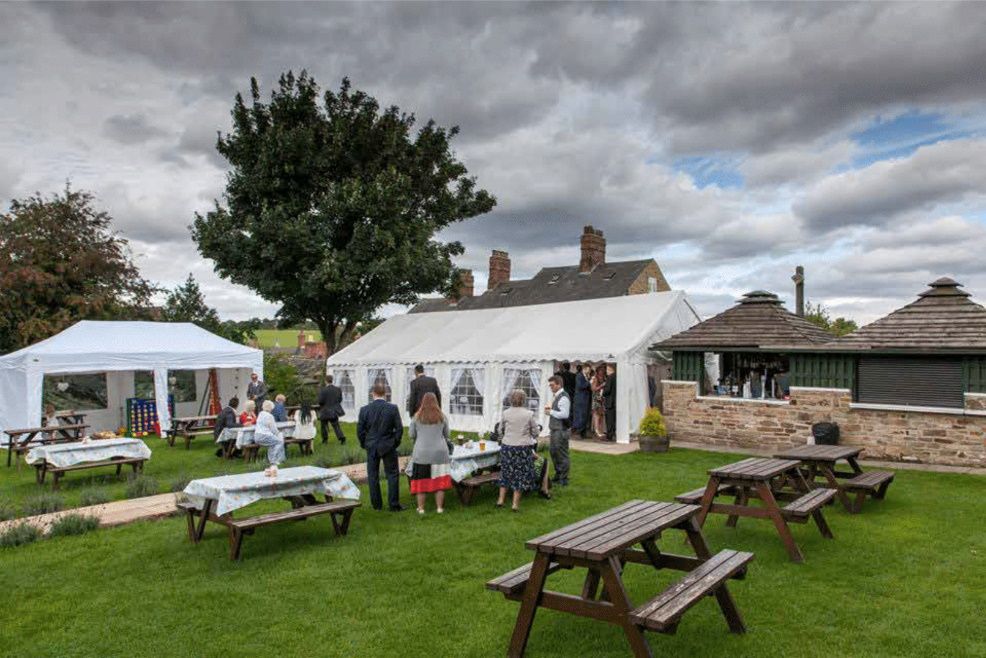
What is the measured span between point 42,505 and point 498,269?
2859 centimetres

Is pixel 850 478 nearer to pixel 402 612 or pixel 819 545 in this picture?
pixel 819 545

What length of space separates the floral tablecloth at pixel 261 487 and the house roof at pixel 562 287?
78.2ft

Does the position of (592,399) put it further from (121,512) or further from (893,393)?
(121,512)

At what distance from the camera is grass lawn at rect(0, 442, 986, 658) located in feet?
14.6

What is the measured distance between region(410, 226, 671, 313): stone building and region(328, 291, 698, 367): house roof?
10.5 meters

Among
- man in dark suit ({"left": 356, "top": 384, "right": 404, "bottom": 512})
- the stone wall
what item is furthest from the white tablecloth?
the stone wall

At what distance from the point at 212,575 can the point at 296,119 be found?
20.0 meters

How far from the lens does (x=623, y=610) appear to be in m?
3.80

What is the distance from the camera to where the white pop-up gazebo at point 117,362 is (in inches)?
588

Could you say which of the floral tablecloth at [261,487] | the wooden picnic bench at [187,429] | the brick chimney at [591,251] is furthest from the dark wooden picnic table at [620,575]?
the brick chimney at [591,251]

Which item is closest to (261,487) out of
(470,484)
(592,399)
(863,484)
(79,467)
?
(470,484)

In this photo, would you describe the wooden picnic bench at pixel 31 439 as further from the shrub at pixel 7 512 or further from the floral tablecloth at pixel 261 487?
the floral tablecloth at pixel 261 487

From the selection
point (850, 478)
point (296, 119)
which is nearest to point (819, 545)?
point (850, 478)

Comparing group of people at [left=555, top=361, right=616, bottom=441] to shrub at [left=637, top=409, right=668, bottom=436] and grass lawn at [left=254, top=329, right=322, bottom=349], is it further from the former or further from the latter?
grass lawn at [left=254, top=329, right=322, bottom=349]
